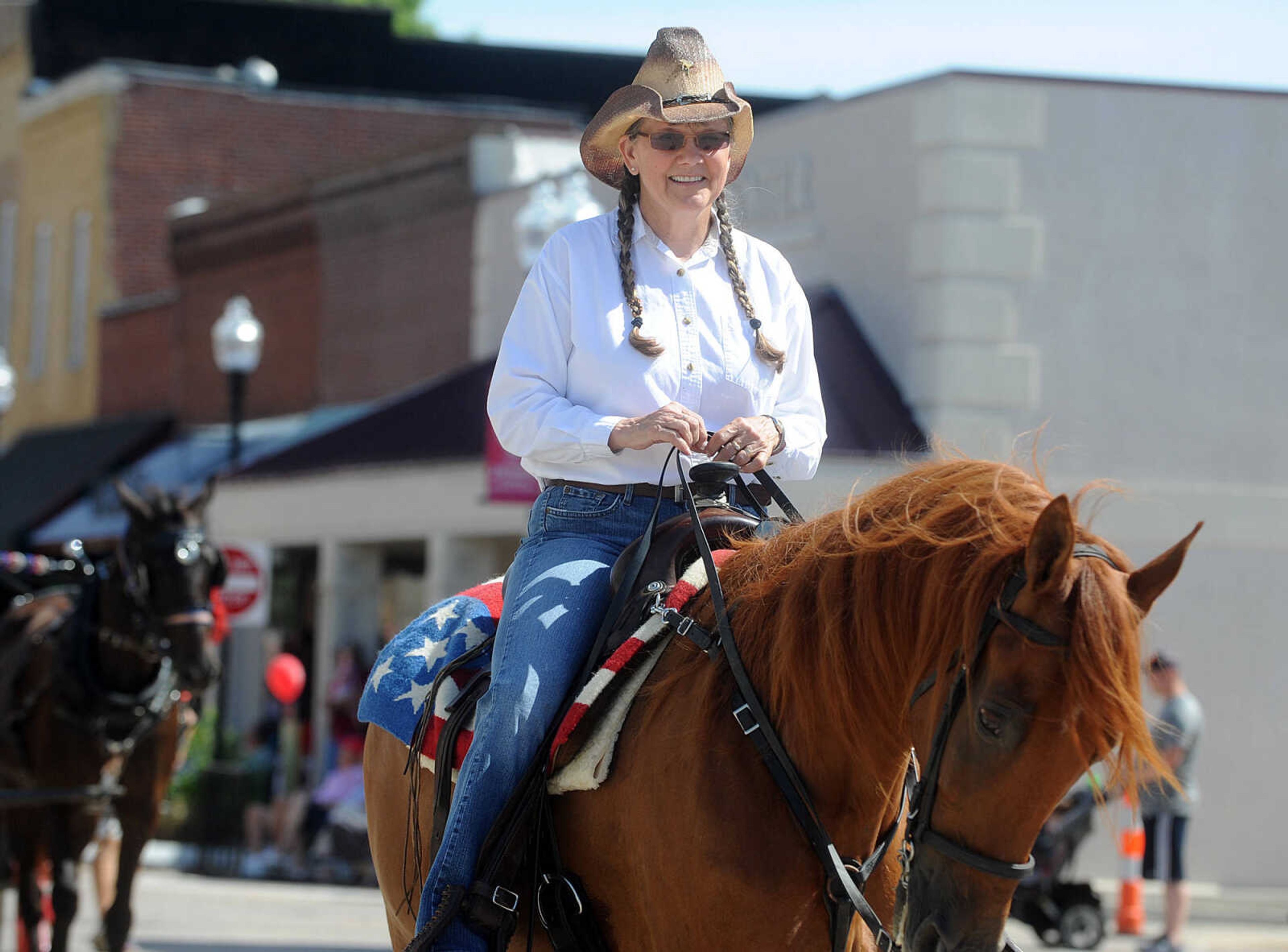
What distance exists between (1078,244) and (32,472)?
18100 millimetres

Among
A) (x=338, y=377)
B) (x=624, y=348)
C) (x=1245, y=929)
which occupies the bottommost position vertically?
(x=1245, y=929)

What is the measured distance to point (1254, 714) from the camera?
16703 mm

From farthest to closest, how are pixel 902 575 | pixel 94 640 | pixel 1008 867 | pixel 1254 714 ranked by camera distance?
pixel 1254 714 < pixel 94 640 < pixel 902 575 < pixel 1008 867

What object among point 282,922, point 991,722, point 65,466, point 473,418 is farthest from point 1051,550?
A: point 65,466

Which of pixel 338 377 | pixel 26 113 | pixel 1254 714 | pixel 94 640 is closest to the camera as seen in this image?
pixel 94 640

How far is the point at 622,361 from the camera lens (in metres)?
4.46

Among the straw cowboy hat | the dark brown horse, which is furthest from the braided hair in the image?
the dark brown horse

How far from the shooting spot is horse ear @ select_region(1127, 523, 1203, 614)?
340cm

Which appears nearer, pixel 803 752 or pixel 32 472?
pixel 803 752

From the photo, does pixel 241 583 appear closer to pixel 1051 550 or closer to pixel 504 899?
pixel 504 899

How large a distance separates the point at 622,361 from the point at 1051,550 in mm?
1407

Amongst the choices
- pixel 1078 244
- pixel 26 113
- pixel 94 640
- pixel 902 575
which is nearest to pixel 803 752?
pixel 902 575

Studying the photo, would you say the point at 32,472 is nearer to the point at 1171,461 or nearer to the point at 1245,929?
the point at 1171,461

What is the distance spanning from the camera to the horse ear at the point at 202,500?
33.2ft
